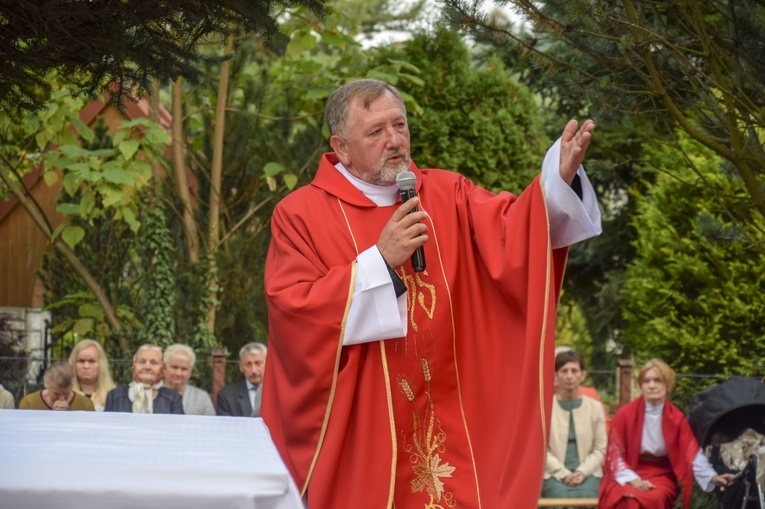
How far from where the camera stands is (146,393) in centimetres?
759

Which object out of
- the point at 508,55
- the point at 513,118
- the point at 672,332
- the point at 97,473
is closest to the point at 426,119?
the point at 513,118

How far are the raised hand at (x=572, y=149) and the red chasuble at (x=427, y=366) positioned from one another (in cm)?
13

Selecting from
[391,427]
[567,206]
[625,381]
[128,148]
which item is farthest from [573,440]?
[567,206]

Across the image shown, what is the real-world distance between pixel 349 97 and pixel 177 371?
4.15m

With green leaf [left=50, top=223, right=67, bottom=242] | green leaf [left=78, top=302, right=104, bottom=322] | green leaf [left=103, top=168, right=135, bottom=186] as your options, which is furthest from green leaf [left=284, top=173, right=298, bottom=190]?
green leaf [left=78, top=302, right=104, bottom=322]

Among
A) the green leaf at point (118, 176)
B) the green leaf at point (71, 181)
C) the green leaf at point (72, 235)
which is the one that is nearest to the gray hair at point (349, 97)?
the green leaf at point (118, 176)

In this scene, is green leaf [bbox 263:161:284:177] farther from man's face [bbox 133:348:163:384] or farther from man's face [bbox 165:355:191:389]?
man's face [bbox 133:348:163:384]

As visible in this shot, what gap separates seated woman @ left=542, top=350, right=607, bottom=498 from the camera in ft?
25.9

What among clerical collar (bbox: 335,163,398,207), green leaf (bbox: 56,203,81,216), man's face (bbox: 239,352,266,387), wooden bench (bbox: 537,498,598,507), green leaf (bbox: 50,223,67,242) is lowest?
wooden bench (bbox: 537,498,598,507)

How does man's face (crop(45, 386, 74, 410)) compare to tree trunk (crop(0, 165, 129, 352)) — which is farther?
tree trunk (crop(0, 165, 129, 352))

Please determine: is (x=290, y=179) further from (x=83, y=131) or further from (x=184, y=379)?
(x=184, y=379)

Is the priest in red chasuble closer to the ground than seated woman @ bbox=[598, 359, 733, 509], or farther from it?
farther from it

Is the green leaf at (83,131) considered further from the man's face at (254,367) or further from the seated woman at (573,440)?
the seated woman at (573,440)

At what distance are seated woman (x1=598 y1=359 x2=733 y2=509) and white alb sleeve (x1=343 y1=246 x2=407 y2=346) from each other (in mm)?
4176
